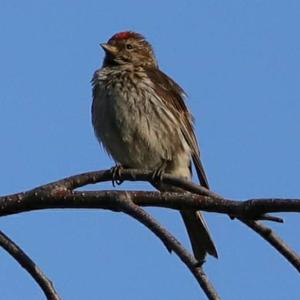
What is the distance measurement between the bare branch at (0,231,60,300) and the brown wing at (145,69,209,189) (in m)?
3.47

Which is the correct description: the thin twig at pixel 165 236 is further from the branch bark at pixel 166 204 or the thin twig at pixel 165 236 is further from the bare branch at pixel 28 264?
the bare branch at pixel 28 264

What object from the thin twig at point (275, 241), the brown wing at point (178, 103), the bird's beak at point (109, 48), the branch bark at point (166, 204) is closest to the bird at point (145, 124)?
the brown wing at point (178, 103)

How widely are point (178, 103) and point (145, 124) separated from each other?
70 cm

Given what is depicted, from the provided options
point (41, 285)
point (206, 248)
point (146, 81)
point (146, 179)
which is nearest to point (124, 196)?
point (41, 285)

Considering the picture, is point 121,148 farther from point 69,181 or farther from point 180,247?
point 180,247

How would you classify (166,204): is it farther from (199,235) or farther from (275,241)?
(199,235)

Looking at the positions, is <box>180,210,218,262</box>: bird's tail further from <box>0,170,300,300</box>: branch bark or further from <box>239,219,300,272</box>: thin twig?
<box>239,219,300,272</box>: thin twig

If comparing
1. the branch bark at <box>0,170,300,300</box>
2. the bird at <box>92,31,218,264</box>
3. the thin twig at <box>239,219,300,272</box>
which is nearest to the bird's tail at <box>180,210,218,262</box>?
the bird at <box>92,31,218,264</box>

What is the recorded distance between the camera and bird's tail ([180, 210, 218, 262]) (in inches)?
195

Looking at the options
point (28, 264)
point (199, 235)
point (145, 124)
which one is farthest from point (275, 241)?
point (145, 124)

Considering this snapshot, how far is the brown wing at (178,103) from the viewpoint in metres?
6.46

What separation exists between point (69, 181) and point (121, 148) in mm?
3277

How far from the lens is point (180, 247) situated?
8.71 feet

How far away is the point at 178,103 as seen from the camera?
6.77 m
